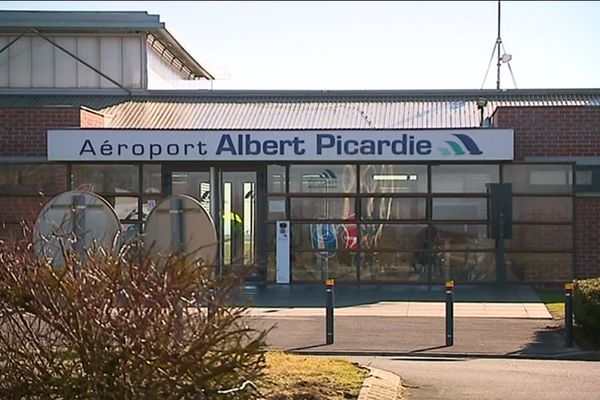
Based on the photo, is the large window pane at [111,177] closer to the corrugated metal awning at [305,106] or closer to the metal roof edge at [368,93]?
the corrugated metal awning at [305,106]

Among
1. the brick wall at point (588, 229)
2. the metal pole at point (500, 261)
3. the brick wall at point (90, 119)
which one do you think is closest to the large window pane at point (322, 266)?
the metal pole at point (500, 261)

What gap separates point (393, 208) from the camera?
81.8ft

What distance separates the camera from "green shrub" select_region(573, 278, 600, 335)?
16469 millimetres

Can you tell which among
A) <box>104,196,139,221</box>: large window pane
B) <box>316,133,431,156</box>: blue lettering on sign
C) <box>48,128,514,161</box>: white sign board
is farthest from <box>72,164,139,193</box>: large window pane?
<box>316,133,431,156</box>: blue lettering on sign

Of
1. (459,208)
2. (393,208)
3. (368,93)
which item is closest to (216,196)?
(393,208)

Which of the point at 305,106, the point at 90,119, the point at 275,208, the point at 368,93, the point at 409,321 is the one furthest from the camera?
the point at 368,93

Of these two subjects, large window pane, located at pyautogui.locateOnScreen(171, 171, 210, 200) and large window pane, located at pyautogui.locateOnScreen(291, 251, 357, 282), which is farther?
large window pane, located at pyautogui.locateOnScreen(171, 171, 210, 200)

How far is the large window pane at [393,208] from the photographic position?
24.9 meters

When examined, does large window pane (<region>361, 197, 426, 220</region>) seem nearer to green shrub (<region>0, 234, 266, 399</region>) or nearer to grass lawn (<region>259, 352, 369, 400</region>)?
grass lawn (<region>259, 352, 369, 400</region>)

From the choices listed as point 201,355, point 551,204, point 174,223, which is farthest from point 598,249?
point 201,355

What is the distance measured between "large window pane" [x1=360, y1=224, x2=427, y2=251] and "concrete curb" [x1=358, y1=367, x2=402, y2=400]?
12.1 metres

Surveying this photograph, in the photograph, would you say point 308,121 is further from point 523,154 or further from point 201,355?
point 201,355

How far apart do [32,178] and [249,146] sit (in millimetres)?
5292

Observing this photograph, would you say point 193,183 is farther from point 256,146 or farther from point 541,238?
point 541,238
